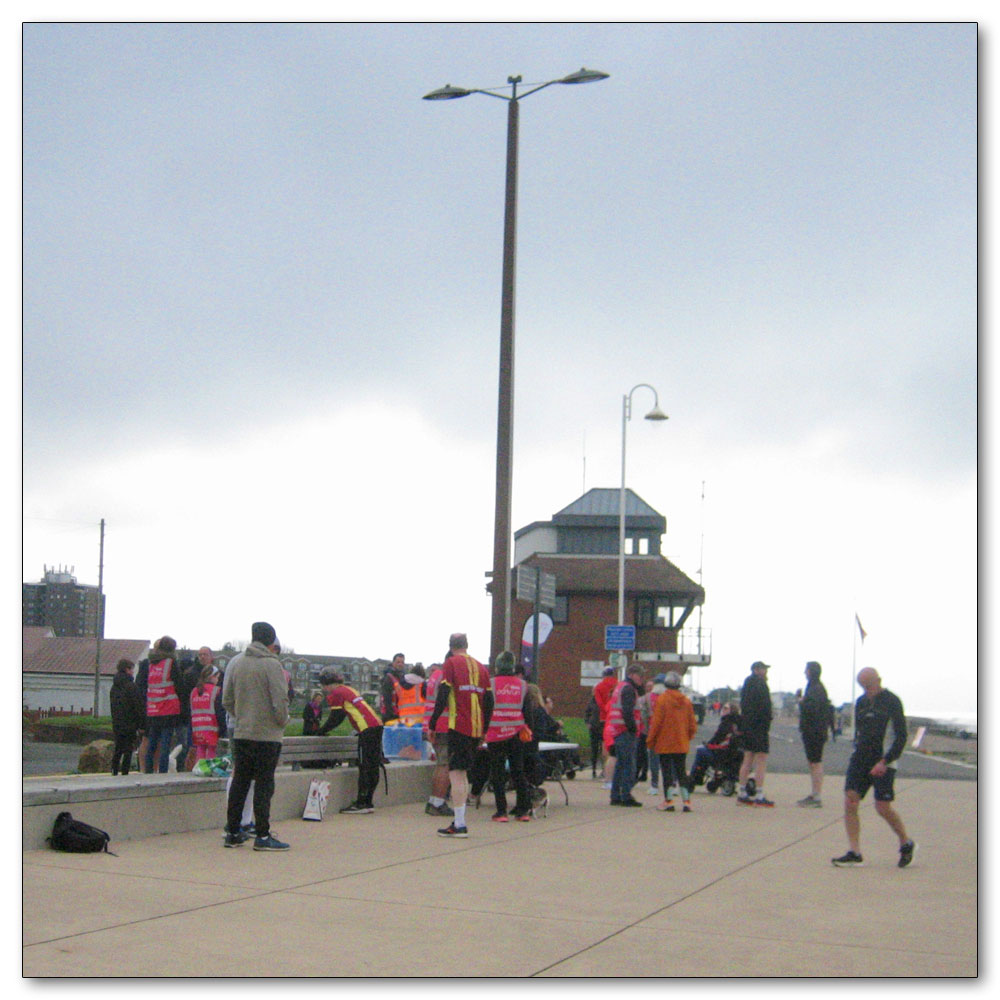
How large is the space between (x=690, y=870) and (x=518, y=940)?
342cm

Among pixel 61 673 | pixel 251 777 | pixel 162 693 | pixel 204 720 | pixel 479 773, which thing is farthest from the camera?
pixel 61 673

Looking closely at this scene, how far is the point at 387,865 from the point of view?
9.52 m

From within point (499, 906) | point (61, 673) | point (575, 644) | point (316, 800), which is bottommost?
point (61, 673)

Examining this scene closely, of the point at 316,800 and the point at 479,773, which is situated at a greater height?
the point at 316,800

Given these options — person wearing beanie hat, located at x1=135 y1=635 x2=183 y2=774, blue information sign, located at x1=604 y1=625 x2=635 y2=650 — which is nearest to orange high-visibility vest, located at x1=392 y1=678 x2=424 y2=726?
person wearing beanie hat, located at x1=135 y1=635 x2=183 y2=774

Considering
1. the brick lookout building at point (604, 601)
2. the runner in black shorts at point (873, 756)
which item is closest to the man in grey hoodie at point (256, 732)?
the runner in black shorts at point (873, 756)

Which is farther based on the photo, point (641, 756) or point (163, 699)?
point (641, 756)

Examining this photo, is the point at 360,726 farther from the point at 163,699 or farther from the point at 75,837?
the point at 75,837

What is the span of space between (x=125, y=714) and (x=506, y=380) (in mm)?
6209

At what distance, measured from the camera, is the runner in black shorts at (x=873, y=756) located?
10.1m

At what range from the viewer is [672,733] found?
48.4ft

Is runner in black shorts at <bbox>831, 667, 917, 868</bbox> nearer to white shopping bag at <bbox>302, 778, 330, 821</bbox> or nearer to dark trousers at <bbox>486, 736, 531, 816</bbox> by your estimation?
dark trousers at <bbox>486, 736, 531, 816</bbox>

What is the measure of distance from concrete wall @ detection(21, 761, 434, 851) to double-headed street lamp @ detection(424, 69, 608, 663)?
3.16 meters

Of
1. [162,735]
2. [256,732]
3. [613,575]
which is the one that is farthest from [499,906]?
[613,575]
